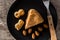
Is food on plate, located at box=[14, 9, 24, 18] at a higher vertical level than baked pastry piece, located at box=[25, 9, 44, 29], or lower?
higher

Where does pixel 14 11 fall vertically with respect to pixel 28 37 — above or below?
above

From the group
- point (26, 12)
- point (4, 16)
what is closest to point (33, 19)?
point (26, 12)

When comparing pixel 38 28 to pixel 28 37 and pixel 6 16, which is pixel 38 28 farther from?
pixel 6 16

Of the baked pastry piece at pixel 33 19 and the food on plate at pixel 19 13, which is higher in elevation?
the food on plate at pixel 19 13

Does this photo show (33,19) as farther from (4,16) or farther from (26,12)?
(4,16)

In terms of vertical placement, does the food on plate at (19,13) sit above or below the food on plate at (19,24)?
above

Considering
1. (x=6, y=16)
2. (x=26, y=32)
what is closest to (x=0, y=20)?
(x=6, y=16)

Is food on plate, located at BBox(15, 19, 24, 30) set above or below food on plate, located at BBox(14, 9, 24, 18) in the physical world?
below
